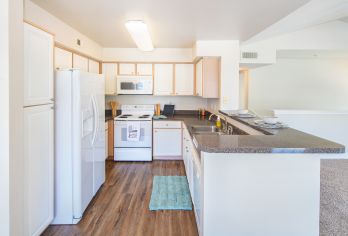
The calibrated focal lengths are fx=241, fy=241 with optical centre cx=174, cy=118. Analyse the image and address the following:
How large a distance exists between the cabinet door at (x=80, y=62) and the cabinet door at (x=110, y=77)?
834 millimetres

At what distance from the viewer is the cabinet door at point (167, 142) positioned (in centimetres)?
479

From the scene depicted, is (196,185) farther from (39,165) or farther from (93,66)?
(93,66)

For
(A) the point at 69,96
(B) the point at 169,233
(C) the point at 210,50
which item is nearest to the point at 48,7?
(A) the point at 69,96

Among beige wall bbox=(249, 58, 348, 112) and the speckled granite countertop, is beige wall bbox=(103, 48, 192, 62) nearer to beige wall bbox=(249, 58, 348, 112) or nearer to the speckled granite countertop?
beige wall bbox=(249, 58, 348, 112)

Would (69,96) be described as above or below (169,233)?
above

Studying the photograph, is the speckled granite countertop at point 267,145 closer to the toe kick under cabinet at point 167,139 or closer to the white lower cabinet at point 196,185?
the white lower cabinet at point 196,185

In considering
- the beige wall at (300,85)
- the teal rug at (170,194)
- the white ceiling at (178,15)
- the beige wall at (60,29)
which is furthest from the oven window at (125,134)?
the beige wall at (300,85)

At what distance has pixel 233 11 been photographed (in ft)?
9.10

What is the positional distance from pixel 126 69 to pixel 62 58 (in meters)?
1.86

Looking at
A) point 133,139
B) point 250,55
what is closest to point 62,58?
point 133,139

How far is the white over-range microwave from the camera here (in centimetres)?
496

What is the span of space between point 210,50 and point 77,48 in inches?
87.1

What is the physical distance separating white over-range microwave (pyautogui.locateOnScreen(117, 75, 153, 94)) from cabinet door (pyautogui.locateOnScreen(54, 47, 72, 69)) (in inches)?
57.3
